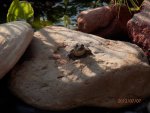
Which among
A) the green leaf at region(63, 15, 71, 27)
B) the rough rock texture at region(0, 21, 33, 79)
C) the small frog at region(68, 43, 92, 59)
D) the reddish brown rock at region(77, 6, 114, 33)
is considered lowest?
the green leaf at region(63, 15, 71, 27)

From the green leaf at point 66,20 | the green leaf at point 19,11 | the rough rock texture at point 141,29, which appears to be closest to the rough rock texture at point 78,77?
the rough rock texture at point 141,29

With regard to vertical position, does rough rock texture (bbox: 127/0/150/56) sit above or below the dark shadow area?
above

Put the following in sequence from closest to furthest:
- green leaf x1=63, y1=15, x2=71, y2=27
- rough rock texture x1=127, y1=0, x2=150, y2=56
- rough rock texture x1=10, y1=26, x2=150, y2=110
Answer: rough rock texture x1=10, y1=26, x2=150, y2=110, rough rock texture x1=127, y1=0, x2=150, y2=56, green leaf x1=63, y1=15, x2=71, y2=27

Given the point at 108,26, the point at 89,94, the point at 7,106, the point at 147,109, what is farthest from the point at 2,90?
the point at 108,26

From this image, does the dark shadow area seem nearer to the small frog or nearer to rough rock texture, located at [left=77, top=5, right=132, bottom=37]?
the small frog

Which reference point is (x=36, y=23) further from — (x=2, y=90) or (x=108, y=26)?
(x=2, y=90)

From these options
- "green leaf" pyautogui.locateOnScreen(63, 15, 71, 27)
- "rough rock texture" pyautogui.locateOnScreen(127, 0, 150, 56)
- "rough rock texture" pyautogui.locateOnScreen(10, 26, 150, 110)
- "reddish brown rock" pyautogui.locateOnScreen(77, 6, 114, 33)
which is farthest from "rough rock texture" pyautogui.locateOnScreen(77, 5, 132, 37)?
"rough rock texture" pyautogui.locateOnScreen(10, 26, 150, 110)

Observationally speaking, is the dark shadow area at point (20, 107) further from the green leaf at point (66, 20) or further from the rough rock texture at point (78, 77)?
the green leaf at point (66, 20)

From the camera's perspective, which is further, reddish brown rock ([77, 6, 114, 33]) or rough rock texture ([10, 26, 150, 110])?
reddish brown rock ([77, 6, 114, 33])
